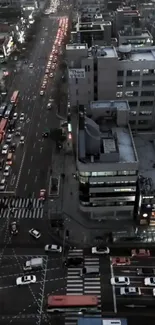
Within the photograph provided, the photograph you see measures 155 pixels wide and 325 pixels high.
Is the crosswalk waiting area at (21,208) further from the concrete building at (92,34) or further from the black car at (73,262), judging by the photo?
the concrete building at (92,34)

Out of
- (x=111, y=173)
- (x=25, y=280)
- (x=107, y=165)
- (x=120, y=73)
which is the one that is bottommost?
(x=25, y=280)

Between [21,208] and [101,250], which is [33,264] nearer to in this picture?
[101,250]

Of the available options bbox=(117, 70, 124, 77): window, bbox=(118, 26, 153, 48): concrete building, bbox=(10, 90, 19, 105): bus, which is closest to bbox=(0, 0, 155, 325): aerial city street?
bbox=(117, 70, 124, 77): window

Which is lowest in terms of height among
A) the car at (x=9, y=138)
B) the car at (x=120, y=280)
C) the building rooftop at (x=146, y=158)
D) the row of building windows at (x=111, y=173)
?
the car at (x=120, y=280)

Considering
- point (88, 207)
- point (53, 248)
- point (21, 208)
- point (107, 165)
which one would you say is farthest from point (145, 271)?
point (21, 208)

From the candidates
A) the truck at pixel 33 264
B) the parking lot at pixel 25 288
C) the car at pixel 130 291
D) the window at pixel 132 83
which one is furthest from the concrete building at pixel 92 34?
the car at pixel 130 291

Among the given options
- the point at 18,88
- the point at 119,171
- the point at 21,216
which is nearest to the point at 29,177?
the point at 21,216
